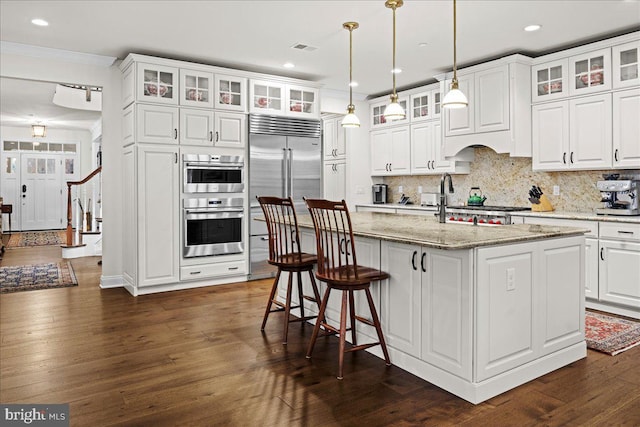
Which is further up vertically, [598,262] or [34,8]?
[34,8]

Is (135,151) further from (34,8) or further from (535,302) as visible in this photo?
(535,302)

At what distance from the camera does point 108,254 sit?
18.0ft

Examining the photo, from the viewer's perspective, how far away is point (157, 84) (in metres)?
5.13

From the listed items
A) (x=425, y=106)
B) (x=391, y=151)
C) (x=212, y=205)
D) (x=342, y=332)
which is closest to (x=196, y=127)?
(x=212, y=205)

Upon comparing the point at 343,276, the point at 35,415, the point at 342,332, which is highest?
the point at 343,276

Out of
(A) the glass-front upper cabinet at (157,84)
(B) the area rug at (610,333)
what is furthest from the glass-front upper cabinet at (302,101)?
(B) the area rug at (610,333)

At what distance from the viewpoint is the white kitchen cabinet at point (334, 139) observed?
7.33m

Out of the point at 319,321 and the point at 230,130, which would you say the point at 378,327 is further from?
the point at 230,130

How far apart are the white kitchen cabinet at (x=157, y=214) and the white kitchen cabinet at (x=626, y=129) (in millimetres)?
4605

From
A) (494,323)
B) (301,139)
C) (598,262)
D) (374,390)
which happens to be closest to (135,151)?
(301,139)

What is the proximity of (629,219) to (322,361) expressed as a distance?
9.90ft

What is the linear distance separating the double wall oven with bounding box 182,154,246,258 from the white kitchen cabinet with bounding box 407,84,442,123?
2.63 metres

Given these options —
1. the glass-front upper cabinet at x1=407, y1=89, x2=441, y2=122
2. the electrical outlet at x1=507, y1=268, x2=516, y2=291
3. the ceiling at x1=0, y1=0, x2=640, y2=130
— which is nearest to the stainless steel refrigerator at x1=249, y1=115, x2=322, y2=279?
the ceiling at x1=0, y1=0, x2=640, y2=130

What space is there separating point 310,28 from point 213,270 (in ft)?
9.85
